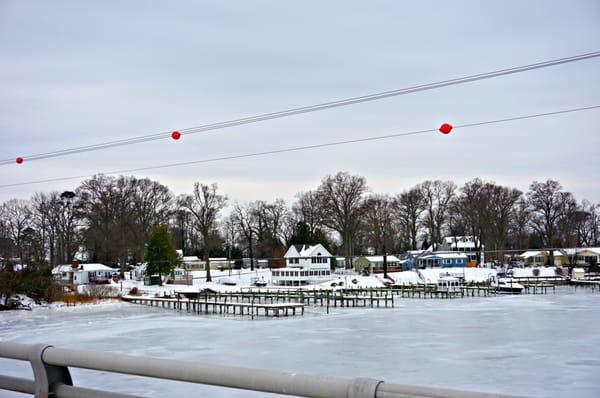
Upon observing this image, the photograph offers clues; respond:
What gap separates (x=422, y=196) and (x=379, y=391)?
11362 centimetres

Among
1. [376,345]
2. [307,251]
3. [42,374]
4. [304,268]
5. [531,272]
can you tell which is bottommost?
[531,272]

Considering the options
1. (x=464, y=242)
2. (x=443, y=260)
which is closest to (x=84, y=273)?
(x=443, y=260)

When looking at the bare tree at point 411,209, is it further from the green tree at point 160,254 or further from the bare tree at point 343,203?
the green tree at point 160,254

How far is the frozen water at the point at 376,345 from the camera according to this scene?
46.9 ft

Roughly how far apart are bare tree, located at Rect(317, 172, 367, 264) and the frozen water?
216ft

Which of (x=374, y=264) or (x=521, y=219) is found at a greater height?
(x=521, y=219)

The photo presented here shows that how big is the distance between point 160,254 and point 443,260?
43.2 m

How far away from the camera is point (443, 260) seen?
94.1m

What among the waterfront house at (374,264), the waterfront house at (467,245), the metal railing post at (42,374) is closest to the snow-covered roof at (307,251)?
the waterfront house at (374,264)

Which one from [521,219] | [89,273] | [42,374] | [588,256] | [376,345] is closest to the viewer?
[42,374]

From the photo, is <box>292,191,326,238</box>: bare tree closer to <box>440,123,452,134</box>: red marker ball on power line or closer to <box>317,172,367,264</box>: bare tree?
<box>317,172,367,264</box>: bare tree

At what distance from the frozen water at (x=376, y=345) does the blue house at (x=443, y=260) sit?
179 ft

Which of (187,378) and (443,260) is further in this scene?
(443,260)

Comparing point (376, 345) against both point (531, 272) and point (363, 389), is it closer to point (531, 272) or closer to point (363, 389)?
point (363, 389)
